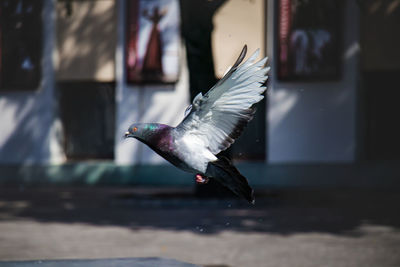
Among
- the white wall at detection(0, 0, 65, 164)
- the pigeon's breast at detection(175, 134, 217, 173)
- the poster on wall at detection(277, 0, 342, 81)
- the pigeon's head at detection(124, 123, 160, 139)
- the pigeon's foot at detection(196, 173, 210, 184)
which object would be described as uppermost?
the poster on wall at detection(277, 0, 342, 81)

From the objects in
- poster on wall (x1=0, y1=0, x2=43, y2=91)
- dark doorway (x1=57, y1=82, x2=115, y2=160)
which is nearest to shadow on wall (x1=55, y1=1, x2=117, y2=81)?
dark doorway (x1=57, y1=82, x2=115, y2=160)

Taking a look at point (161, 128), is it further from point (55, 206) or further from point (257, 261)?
point (55, 206)

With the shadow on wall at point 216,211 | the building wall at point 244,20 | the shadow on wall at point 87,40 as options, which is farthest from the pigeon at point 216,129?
the shadow on wall at point 87,40

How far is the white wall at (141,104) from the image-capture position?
20250 millimetres

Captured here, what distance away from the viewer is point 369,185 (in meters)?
19.3

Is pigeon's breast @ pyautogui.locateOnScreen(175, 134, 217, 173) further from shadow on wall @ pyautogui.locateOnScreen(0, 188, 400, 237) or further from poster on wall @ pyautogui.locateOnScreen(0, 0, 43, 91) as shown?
poster on wall @ pyautogui.locateOnScreen(0, 0, 43, 91)

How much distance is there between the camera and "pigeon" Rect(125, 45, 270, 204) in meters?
2.17

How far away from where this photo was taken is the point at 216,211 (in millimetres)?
14328

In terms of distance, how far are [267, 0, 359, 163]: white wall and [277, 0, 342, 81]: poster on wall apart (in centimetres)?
26

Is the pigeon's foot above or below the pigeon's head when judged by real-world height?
below

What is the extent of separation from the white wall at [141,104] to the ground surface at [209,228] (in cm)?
251

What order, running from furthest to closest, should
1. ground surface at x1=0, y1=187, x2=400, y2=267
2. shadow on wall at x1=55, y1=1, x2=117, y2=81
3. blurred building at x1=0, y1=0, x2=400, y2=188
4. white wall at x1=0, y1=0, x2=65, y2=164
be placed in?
1. white wall at x1=0, y1=0, x2=65, y2=164
2. shadow on wall at x1=55, y1=1, x2=117, y2=81
3. blurred building at x1=0, y1=0, x2=400, y2=188
4. ground surface at x1=0, y1=187, x2=400, y2=267

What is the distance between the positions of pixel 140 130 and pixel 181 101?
18156 millimetres

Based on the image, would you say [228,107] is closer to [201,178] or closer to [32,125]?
[201,178]
